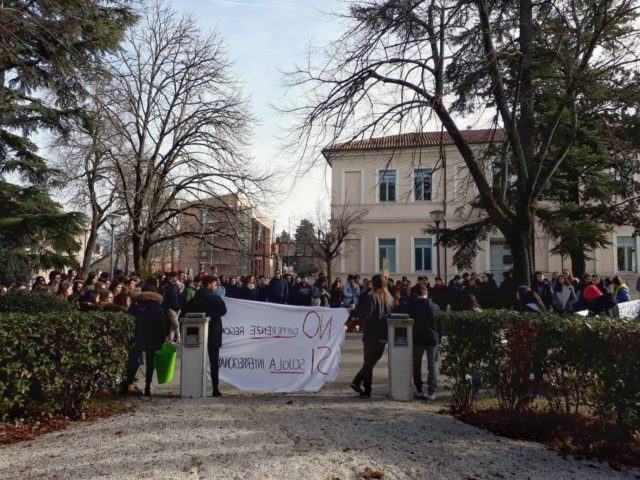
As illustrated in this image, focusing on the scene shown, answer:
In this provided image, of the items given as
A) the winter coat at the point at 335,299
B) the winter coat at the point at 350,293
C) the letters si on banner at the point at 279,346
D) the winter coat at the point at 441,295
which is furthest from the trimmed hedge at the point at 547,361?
the winter coat at the point at 335,299

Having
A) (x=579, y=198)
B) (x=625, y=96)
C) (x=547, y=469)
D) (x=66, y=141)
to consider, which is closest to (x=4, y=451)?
(x=547, y=469)

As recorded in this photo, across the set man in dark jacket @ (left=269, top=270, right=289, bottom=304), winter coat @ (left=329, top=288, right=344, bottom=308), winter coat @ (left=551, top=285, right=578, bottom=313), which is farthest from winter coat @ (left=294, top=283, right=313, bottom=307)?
winter coat @ (left=551, top=285, right=578, bottom=313)

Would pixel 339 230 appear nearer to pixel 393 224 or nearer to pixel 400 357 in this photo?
pixel 393 224

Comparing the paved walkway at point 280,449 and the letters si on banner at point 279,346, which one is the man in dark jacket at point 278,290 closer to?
the letters si on banner at point 279,346

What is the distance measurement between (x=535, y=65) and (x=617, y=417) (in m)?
9.11

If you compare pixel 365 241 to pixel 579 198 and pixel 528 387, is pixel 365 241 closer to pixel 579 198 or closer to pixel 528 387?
pixel 579 198

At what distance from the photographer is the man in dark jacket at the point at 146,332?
342 inches

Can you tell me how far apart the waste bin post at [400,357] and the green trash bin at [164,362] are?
3.61 metres

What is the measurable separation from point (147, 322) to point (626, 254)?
3841 centimetres

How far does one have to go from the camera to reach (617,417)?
568 centimetres

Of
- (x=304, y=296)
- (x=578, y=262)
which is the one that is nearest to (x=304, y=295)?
(x=304, y=296)

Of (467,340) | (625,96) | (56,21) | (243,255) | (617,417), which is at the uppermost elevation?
(56,21)

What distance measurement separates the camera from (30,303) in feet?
25.1

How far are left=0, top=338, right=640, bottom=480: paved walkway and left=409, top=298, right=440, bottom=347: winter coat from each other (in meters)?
1.50
